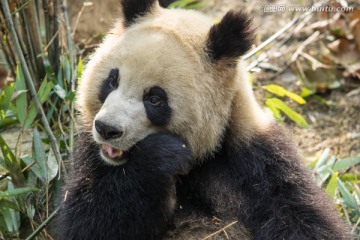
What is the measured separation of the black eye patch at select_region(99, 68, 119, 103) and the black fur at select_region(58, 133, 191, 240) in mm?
397

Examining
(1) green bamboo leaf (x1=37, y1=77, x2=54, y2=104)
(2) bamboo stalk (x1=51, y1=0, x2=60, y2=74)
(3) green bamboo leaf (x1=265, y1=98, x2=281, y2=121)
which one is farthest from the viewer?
(3) green bamboo leaf (x1=265, y1=98, x2=281, y2=121)

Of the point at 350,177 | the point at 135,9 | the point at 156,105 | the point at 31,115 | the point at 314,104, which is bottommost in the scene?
the point at 314,104

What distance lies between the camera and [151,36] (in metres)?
4.11

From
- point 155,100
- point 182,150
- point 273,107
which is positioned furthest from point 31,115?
point 273,107

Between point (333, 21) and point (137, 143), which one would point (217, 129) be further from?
point (333, 21)

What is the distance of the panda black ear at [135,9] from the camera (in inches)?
173

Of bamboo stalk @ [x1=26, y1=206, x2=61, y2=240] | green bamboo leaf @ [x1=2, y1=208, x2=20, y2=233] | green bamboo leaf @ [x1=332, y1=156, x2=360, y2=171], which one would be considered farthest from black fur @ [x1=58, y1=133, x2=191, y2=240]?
green bamboo leaf @ [x1=332, y1=156, x2=360, y2=171]

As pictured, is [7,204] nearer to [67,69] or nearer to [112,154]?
[112,154]

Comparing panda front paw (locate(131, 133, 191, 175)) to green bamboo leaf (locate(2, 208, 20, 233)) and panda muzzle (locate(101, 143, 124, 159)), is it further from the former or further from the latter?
green bamboo leaf (locate(2, 208, 20, 233))

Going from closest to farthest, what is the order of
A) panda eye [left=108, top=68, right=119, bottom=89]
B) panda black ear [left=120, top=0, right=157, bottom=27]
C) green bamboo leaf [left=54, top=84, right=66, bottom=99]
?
panda eye [left=108, top=68, right=119, bottom=89] < panda black ear [left=120, top=0, right=157, bottom=27] < green bamboo leaf [left=54, top=84, right=66, bottom=99]

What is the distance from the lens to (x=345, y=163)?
Result: 5840mm

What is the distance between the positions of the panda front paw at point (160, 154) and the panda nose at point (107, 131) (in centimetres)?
28

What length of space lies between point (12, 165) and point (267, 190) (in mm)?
2003

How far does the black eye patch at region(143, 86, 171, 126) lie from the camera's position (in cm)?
397
